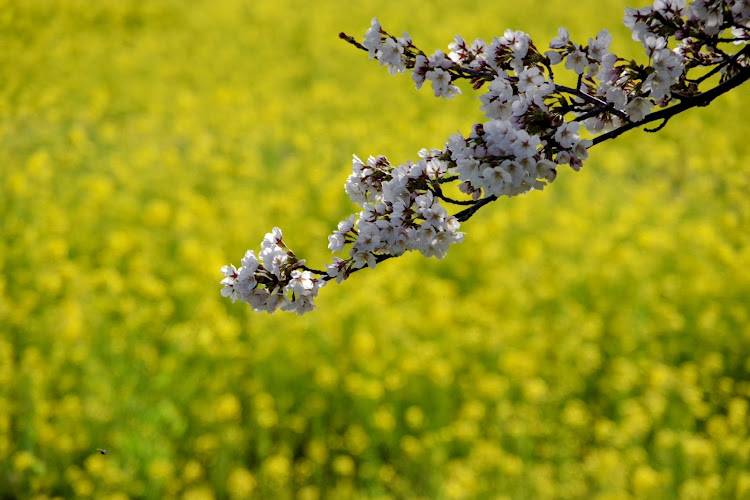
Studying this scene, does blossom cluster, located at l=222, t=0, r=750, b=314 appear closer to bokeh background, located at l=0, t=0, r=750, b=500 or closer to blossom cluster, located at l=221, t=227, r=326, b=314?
blossom cluster, located at l=221, t=227, r=326, b=314

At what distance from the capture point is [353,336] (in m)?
4.38

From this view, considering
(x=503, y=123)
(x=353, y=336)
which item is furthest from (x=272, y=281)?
(x=353, y=336)

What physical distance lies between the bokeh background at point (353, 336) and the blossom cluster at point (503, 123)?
7.52ft

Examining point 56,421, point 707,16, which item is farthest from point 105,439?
point 707,16

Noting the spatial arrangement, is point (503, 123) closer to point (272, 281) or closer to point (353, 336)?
point (272, 281)

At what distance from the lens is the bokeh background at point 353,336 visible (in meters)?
3.60

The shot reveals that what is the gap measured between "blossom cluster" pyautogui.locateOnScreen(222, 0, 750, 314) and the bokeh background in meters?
2.29

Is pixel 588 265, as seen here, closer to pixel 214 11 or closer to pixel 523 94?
pixel 523 94

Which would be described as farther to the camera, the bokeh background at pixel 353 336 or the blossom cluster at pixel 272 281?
the bokeh background at pixel 353 336

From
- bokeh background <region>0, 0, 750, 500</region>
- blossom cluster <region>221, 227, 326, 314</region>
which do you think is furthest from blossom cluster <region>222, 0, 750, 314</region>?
bokeh background <region>0, 0, 750, 500</region>

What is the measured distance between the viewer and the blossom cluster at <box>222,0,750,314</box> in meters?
1.16

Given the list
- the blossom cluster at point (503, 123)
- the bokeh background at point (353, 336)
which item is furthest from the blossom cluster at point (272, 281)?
the bokeh background at point (353, 336)

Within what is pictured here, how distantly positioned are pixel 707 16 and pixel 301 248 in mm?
4615

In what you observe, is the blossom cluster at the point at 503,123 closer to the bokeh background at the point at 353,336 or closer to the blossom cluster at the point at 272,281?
the blossom cluster at the point at 272,281
